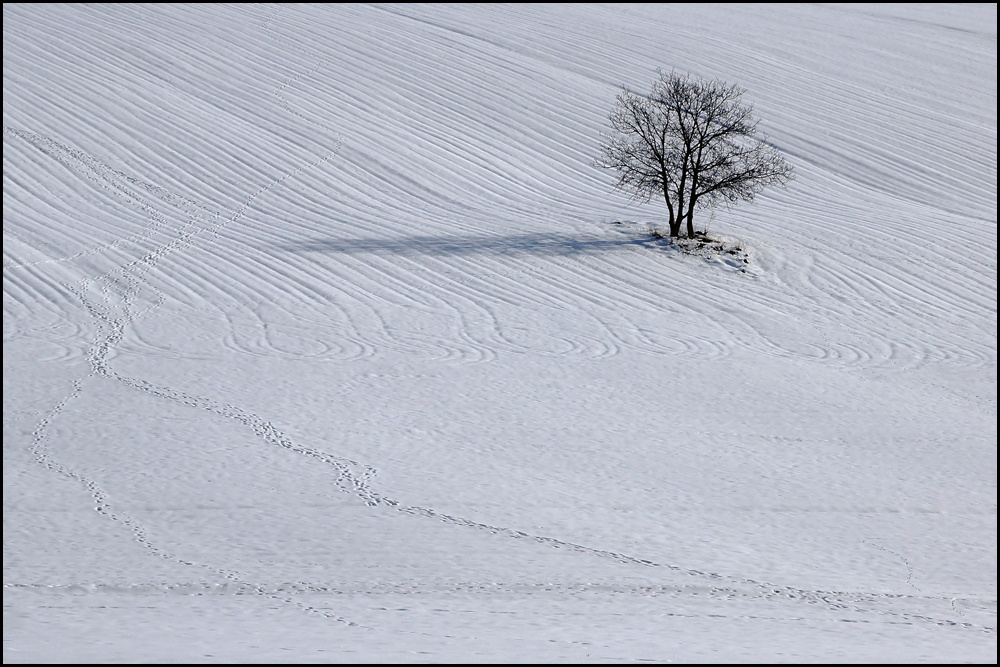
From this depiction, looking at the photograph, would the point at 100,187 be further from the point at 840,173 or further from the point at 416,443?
the point at 840,173

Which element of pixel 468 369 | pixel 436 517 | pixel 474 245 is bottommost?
pixel 436 517

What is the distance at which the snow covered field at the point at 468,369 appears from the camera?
866 cm

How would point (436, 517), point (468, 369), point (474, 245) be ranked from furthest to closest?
point (474, 245) → point (468, 369) → point (436, 517)

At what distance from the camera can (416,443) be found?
12227 millimetres

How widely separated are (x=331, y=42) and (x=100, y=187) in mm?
13194

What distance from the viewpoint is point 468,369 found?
1485 centimetres

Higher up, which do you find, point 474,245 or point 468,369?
point 474,245

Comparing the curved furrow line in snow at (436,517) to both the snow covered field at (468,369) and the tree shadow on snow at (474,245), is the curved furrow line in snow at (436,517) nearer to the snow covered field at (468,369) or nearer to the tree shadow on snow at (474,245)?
the snow covered field at (468,369)

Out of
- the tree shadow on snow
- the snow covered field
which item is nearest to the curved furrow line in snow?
the snow covered field

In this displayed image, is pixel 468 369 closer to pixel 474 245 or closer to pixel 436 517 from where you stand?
pixel 436 517

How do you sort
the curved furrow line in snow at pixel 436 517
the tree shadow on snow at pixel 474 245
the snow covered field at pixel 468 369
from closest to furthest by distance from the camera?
the snow covered field at pixel 468 369 < the curved furrow line in snow at pixel 436 517 < the tree shadow on snow at pixel 474 245

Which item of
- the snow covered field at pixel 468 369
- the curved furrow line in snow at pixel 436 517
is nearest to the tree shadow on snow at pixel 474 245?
the snow covered field at pixel 468 369

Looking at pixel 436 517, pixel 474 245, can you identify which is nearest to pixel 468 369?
pixel 436 517

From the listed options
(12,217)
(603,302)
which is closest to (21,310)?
(12,217)
